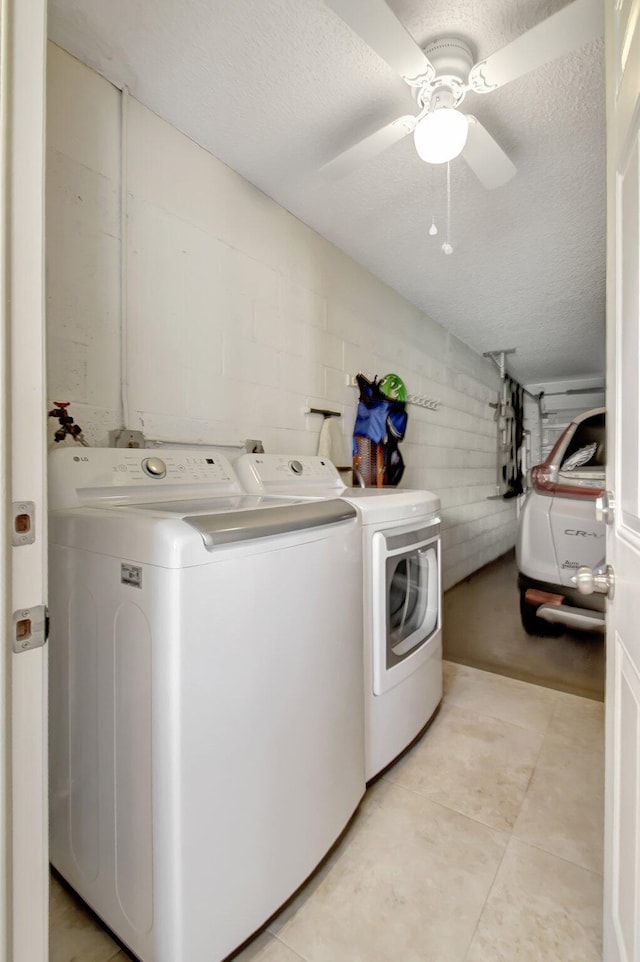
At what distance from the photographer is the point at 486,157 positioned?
1.56m

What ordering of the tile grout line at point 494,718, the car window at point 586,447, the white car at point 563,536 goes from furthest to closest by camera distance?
the car window at point 586,447, the white car at point 563,536, the tile grout line at point 494,718

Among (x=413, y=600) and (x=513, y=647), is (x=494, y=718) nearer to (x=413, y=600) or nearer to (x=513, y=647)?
(x=413, y=600)

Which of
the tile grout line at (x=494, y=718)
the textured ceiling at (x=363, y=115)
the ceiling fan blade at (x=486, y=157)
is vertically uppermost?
the textured ceiling at (x=363, y=115)

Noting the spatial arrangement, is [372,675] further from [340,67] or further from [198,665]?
[340,67]

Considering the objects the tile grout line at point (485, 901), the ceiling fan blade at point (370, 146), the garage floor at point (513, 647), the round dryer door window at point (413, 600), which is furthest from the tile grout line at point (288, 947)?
the ceiling fan blade at point (370, 146)

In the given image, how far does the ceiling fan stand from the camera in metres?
1.08

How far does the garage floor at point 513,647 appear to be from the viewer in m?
2.43

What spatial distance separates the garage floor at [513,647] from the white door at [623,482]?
167 cm

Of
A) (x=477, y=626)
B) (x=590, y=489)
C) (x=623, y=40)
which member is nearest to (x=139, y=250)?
(x=623, y=40)

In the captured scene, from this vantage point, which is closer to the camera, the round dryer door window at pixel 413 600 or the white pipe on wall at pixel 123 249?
the white pipe on wall at pixel 123 249

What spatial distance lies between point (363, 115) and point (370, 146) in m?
0.26

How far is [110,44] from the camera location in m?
1.38

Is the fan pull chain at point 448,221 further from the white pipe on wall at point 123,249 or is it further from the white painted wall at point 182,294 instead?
the white pipe on wall at point 123,249

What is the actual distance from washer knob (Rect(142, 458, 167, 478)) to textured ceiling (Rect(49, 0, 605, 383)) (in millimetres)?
1354
